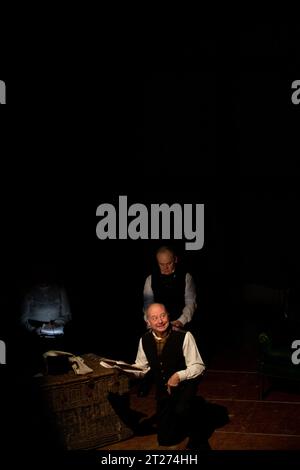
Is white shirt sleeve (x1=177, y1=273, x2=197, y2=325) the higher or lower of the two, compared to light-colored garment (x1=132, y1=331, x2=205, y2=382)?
higher

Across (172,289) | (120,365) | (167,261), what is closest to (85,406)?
(120,365)

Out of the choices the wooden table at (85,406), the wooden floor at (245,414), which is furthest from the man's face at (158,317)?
the wooden floor at (245,414)

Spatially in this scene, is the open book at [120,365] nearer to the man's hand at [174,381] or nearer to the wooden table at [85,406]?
the wooden table at [85,406]

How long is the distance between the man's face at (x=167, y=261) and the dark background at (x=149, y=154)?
1.99 meters

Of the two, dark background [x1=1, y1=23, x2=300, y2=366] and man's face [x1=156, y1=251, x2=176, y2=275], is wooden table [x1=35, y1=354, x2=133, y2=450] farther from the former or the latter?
dark background [x1=1, y1=23, x2=300, y2=366]

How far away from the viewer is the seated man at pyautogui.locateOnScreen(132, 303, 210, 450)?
16.0 ft

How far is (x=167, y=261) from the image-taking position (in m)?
6.36

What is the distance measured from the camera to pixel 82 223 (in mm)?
9648

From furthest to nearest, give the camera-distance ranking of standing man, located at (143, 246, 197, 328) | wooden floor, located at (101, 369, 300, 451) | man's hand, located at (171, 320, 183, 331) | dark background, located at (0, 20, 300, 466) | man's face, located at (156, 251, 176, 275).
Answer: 1. dark background, located at (0, 20, 300, 466)
2. standing man, located at (143, 246, 197, 328)
3. man's face, located at (156, 251, 176, 275)
4. man's hand, located at (171, 320, 183, 331)
5. wooden floor, located at (101, 369, 300, 451)

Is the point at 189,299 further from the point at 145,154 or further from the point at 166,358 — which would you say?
the point at 145,154

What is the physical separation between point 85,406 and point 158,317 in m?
0.89

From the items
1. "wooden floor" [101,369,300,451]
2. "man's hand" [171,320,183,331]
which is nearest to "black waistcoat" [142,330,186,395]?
"wooden floor" [101,369,300,451]

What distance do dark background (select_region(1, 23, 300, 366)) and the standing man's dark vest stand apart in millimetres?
1554

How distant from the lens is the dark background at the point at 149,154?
28.4 ft
